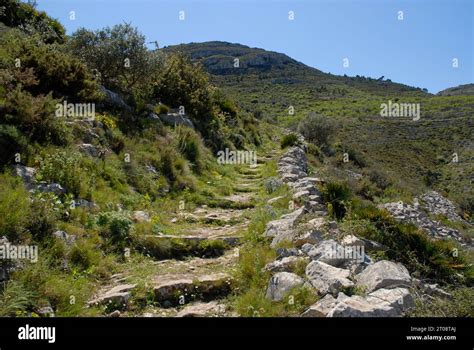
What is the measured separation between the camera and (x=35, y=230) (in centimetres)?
539

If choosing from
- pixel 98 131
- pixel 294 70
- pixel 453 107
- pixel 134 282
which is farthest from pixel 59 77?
pixel 294 70

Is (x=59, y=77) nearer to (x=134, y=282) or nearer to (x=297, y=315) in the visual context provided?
(x=134, y=282)

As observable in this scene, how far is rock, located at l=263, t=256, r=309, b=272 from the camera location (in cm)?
520

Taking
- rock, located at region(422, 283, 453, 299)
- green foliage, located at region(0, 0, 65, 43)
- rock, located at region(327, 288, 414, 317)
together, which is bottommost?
rock, located at region(422, 283, 453, 299)

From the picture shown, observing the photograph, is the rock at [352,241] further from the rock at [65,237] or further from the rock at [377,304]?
the rock at [65,237]

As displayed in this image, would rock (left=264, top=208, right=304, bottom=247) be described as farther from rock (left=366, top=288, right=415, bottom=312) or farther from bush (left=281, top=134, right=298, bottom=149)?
bush (left=281, top=134, right=298, bottom=149)

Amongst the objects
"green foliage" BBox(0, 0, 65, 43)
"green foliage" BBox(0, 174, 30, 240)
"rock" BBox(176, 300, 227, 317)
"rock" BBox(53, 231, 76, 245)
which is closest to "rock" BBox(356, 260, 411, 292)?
"rock" BBox(176, 300, 227, 317)

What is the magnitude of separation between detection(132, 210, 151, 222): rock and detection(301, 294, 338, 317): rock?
3.82 meters

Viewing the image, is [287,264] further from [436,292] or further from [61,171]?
[61,171]

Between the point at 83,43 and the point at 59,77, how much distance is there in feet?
12.0

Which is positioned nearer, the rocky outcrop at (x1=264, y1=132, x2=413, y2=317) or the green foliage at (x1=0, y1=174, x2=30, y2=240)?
the rocky outcrop at (x1=264, y1=132, x2=413, y2=317)

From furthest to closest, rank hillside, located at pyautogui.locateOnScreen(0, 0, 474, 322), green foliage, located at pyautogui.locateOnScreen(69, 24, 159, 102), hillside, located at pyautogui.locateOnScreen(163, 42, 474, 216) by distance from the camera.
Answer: hillside, located at pyautogui.locateOnScreen(163, 42, 474, 216)
green foliage, located at pyautogui.locateOnScreen(69, 24, 159, 102)
hillside, located at pyautogui.locateOnScreen(0, 0, 474, 322)

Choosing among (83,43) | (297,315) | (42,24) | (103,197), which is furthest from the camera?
(42,24)

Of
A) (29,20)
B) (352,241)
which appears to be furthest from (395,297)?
(29,20)
